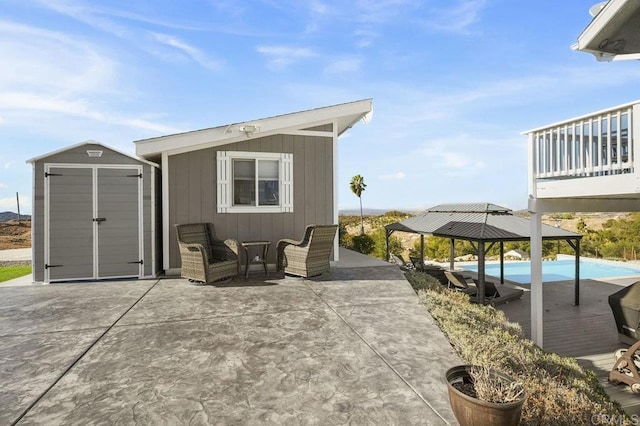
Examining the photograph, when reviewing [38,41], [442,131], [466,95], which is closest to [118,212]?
[38,41]

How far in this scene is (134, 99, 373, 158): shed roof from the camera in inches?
239

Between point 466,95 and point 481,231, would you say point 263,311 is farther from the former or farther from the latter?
point 466,95

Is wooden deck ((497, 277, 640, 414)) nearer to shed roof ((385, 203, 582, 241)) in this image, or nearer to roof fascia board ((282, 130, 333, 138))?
shed roof ((385, 203, 582, 241))

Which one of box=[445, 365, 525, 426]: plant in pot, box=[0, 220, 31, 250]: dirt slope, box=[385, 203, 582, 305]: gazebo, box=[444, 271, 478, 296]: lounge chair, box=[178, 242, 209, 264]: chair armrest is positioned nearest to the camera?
box=[445, 365, 525, 426]: plant in pot

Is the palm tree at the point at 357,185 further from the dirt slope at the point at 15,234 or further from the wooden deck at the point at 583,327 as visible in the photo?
the dirt slope at the point at 15,234

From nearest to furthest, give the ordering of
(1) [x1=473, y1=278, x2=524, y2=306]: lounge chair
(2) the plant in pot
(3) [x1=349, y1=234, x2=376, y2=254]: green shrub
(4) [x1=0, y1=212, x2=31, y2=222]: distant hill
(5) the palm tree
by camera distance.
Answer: (2) the plant in pot
(1) [x1=473, y1=278, x2=524, y2=306]: lounge chair
(3) [x1=349, y1=234, x2=376, y2=254]: green shrub
(5) the palm tree
(4) [x1=0, y1=212, x2=31, y2=222]: distant hill

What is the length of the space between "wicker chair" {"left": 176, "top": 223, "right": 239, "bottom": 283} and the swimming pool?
419 inches

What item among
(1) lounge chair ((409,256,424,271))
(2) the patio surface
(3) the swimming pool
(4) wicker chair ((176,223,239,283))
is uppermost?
(4) wicker chair ((176,223,239,283))

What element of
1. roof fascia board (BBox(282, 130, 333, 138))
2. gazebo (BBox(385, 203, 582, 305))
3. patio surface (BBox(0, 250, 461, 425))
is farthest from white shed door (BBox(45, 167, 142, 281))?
gazebo (BBox(385, 203, 582, 305))

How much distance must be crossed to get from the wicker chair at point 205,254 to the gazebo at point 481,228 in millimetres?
5443

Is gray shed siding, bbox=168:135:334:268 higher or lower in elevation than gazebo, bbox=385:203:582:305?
higher

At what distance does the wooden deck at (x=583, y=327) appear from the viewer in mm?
5121

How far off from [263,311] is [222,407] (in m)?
1.96

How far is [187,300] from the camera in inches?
181
